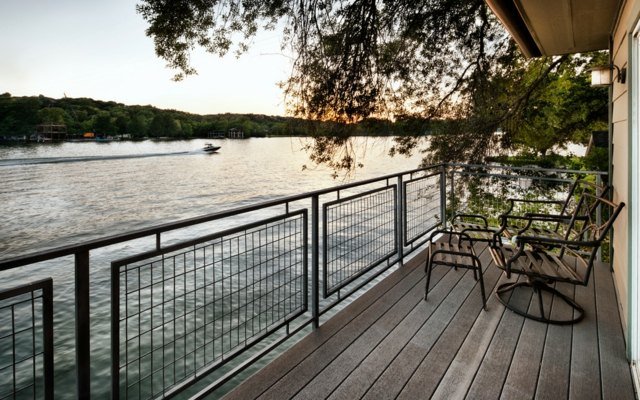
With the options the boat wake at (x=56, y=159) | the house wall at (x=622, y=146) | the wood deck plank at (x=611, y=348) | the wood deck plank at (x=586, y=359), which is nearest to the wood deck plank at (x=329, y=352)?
the wood deck plank at (x=586, y=359)

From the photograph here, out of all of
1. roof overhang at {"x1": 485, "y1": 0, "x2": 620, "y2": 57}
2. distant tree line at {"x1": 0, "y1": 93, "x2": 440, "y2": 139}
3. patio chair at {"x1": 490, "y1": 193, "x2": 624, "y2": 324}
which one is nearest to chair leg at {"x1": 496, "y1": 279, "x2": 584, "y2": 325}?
patio chair at {"x1": 490, "y1": 193, "x2": 624, "y2": 324}

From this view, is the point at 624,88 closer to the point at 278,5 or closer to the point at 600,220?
the point at 600,220

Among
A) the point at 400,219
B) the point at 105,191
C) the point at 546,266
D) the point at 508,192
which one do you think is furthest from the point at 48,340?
the point at 105,191

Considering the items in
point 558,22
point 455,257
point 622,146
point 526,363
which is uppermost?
point 558,22

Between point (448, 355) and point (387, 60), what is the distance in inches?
261

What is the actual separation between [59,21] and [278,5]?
21418 millimetres

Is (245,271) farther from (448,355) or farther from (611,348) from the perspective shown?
(611,348)

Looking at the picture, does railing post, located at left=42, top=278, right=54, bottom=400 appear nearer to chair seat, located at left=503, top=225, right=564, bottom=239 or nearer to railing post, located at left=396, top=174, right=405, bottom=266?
railing post, located at left=396, top=174, right=405, bottom=266

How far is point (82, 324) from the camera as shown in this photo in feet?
4.94

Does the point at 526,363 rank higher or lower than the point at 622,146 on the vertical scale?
lower

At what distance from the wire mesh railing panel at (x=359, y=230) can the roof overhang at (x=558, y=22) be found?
73.8 inches

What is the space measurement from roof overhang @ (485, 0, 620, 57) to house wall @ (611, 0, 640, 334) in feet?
0.52

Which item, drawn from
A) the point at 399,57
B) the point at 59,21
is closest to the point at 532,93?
the point at 399,57

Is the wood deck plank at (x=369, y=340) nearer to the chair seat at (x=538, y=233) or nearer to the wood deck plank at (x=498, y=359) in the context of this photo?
the wood deck plank at (x=498, y=359)
